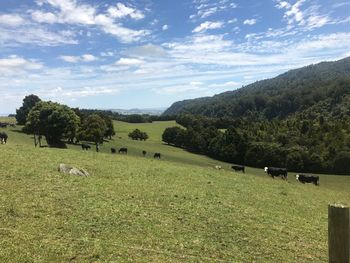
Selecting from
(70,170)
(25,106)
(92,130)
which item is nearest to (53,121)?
(92,130)

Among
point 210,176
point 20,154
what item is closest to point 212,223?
point 210,176

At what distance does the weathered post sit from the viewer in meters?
6.05

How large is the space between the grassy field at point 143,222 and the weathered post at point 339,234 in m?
7.33

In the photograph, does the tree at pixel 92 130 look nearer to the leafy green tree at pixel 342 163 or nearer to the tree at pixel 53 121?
the tree at pixel 53 121

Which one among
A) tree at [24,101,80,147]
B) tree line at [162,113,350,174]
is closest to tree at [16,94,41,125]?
tree at [24,101,80,147]

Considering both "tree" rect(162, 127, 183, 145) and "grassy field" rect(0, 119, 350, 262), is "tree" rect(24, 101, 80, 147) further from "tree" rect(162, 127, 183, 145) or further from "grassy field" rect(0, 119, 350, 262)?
"tree" rect(162, 127, 183, 145)

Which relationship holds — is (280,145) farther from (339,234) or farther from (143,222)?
(339,234)

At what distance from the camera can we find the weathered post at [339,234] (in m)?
6.05

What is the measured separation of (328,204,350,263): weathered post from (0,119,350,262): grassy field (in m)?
7.33

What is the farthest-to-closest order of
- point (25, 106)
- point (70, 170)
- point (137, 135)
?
point (137, 135) < point (25, 106) < point (70, 170)

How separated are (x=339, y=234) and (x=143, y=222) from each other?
1146cm

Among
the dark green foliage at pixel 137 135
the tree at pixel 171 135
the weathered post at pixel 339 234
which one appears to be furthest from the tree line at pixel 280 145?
the weathered post at pixel 339 234

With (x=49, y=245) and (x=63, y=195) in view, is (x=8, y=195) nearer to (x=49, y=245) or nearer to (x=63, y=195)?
(x=63, y=195)

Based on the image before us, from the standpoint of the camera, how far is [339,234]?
19.9 feet
